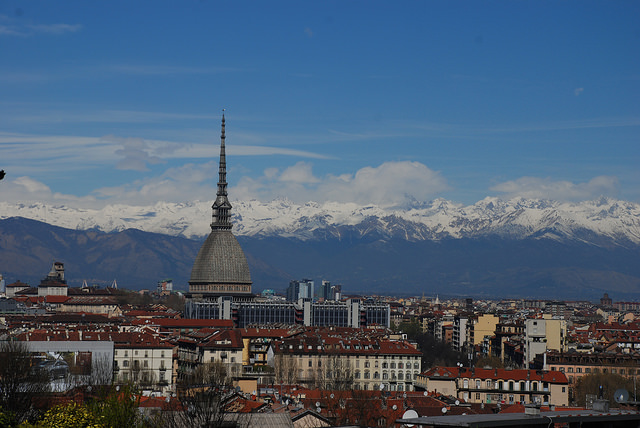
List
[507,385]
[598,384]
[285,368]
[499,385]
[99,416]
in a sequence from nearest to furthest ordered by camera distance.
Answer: [99,416], [507,385], [499,385], [598,384], [285,368]

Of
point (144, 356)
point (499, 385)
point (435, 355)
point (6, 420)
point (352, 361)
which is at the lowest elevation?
point (6, 420)

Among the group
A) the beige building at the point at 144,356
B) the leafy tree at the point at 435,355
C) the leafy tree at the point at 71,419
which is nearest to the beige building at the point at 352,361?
the beige building at the point at 144,356

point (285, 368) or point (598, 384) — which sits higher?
point (285, 368)

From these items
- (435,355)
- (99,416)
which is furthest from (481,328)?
(99,416)

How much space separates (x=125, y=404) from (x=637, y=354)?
81.1 meters

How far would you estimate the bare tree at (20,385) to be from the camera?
4831 cm

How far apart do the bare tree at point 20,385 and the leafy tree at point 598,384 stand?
3887cm

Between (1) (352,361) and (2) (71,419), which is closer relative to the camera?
(2) (71,419)

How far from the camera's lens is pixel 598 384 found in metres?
89.4

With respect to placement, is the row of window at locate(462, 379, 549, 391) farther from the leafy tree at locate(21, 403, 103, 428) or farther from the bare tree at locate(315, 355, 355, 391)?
the leafy tree at locate(21, 403, 103, 428)

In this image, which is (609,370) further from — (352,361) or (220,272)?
(220,272)

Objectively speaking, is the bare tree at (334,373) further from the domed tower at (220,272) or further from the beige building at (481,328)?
the domed tower at (220,272)

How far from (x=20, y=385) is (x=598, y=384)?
157ft

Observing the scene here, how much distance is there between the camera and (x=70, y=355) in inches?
3255
